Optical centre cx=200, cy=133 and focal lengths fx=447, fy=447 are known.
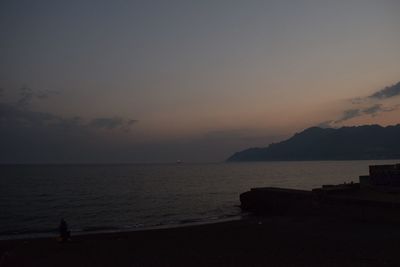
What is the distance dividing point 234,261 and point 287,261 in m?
1.78

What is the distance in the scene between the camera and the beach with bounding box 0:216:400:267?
50.3 feet

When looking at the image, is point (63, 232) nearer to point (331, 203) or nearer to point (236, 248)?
point (236, 248)

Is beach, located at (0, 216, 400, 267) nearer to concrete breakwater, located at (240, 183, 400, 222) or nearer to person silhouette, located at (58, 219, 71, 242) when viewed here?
person silhouette, located at (58, 219, 71, 242)

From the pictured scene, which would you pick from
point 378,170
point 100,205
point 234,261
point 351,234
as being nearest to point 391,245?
point 351,234

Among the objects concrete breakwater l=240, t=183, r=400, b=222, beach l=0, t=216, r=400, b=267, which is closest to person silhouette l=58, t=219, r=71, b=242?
beach l=0, t=216, r=400, b=267

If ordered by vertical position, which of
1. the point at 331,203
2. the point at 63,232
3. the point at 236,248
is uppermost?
the point at 63,232

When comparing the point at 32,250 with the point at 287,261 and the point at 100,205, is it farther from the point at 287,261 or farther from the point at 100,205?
the point at 100,205

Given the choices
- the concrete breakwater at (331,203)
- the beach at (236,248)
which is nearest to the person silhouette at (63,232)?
the beach at (236,248)

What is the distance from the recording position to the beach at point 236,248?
1532 cm

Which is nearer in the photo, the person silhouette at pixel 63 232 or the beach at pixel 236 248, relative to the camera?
the beach at pixel 236 248

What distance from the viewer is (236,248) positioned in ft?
60.3

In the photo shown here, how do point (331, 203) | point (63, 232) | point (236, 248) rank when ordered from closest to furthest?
point (236, 248)
point (63, 232)
point (331, 203)

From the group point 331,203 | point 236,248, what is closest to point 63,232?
point 236,248

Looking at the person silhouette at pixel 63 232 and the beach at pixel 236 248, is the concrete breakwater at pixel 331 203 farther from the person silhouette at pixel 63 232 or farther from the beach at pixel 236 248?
the person silhouette at pixel 63 232
